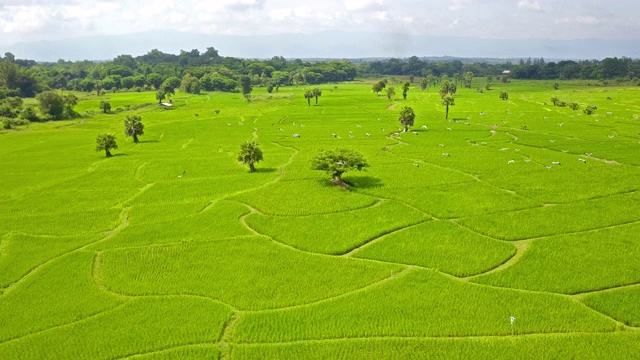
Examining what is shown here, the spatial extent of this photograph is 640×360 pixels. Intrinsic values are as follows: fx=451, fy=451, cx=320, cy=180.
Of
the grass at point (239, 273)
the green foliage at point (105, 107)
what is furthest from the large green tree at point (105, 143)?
the green foliage at point (105, 107)

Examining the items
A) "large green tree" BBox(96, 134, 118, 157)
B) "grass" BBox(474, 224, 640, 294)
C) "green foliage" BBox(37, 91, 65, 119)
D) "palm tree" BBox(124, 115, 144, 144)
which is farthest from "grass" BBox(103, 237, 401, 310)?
"green foliage" BBox(37, 91, 65, 119)

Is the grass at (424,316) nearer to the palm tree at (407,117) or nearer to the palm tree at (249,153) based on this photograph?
the palm tree at (249,153)

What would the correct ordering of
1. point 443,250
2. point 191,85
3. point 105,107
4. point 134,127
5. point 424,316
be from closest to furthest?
1. point 424,316
2. point 443,250
3. point 134,127
4. point 105,107
5. point 191,85

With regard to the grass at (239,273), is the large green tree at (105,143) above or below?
above

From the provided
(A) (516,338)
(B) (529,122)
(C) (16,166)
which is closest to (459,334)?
(A) (516,338)

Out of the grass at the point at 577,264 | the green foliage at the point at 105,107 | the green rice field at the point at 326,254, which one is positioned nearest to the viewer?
the green rice field at the point at 326,254

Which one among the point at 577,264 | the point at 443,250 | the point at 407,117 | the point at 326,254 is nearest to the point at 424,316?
the point at 443,250

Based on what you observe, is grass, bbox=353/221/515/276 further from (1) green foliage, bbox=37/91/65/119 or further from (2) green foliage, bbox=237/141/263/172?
(1) green foliage, bbox=37/91/65/119

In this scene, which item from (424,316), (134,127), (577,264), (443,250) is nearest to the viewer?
(424,316)

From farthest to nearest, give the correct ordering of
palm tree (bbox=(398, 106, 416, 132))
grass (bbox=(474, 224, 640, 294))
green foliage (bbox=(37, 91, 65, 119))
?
green foliage (bbox=(37, 91, 65, 119)), palm tree (bbox=(398, 106, 416, 132)), grass (bbox=(474, 224, 640, 294))

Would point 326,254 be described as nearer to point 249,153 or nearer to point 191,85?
point 249,153
